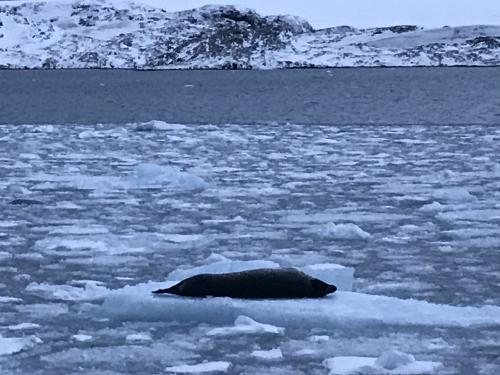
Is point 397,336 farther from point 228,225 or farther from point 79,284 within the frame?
point 228,225

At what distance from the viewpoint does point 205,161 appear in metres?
13.7

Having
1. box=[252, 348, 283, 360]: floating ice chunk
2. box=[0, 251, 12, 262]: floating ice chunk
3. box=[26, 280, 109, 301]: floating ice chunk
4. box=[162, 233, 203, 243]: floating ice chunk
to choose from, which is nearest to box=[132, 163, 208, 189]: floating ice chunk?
box=[162, 233, 203, 243]: floating ice chunk

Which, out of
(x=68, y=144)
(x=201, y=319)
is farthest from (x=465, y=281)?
(x=68, y=144)

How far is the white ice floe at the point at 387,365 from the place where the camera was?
4.14 metres

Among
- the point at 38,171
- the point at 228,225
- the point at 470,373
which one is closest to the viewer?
the point at 470,373

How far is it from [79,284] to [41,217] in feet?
9.08

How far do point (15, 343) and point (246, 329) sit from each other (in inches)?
41.7

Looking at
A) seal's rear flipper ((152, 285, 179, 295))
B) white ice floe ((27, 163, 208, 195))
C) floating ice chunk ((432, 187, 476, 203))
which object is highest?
white ice floe ((27, 163, 208, 195))

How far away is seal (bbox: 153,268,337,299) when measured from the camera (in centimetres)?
533

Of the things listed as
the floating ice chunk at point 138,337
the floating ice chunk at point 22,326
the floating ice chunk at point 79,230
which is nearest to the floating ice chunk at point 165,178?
the floating ice chunk at point 79,230

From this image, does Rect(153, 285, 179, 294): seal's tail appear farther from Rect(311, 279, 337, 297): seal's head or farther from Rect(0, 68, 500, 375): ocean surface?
Rect(311, 279, 337, 297): seal's head

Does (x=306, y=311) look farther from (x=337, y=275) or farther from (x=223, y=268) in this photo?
(x=223, y=268)

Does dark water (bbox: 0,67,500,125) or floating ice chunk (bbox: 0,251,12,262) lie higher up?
dark water (bbox: 0,67,500,125)

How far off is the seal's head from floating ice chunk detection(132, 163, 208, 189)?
533 cm
